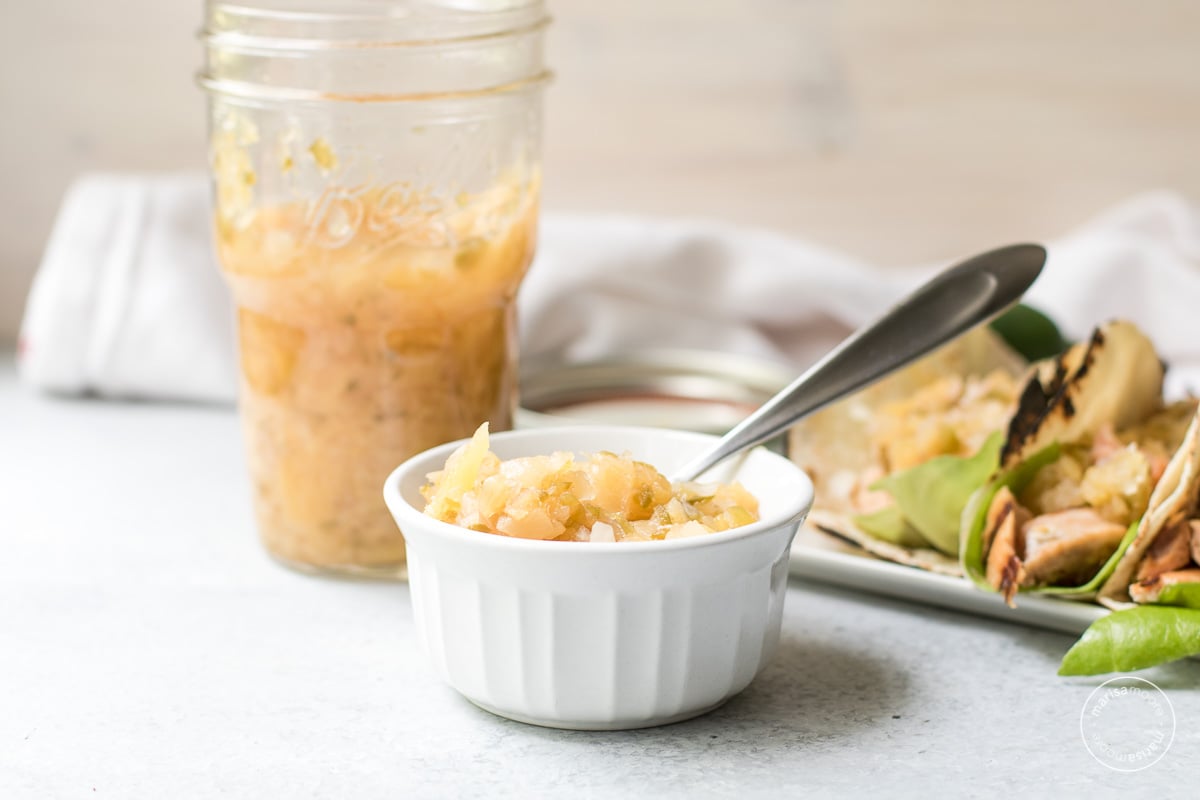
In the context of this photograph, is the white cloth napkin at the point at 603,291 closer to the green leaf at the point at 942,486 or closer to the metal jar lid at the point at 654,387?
the metal jar lid at the point at 654,387

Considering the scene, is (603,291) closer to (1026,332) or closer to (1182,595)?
(1026,332)

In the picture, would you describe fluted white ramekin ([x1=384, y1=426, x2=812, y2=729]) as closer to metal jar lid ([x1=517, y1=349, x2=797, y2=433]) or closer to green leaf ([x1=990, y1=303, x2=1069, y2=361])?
metal jar lid ([x1=517, y1=349, x2=797, y2=433])

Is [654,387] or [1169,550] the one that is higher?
[1169,550]

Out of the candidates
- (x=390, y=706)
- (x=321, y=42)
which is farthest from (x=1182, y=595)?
(x=321, y=42)

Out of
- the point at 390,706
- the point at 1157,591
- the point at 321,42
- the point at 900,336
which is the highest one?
the point at 321,42

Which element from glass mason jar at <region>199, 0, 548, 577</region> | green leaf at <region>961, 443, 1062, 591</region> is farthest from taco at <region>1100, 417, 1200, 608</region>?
glass mason jar at <region>199, 0, 548, 577</region>

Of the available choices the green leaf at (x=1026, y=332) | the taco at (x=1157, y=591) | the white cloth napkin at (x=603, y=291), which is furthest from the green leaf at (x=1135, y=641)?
the white cloth napkin at (x=603, y=291)
